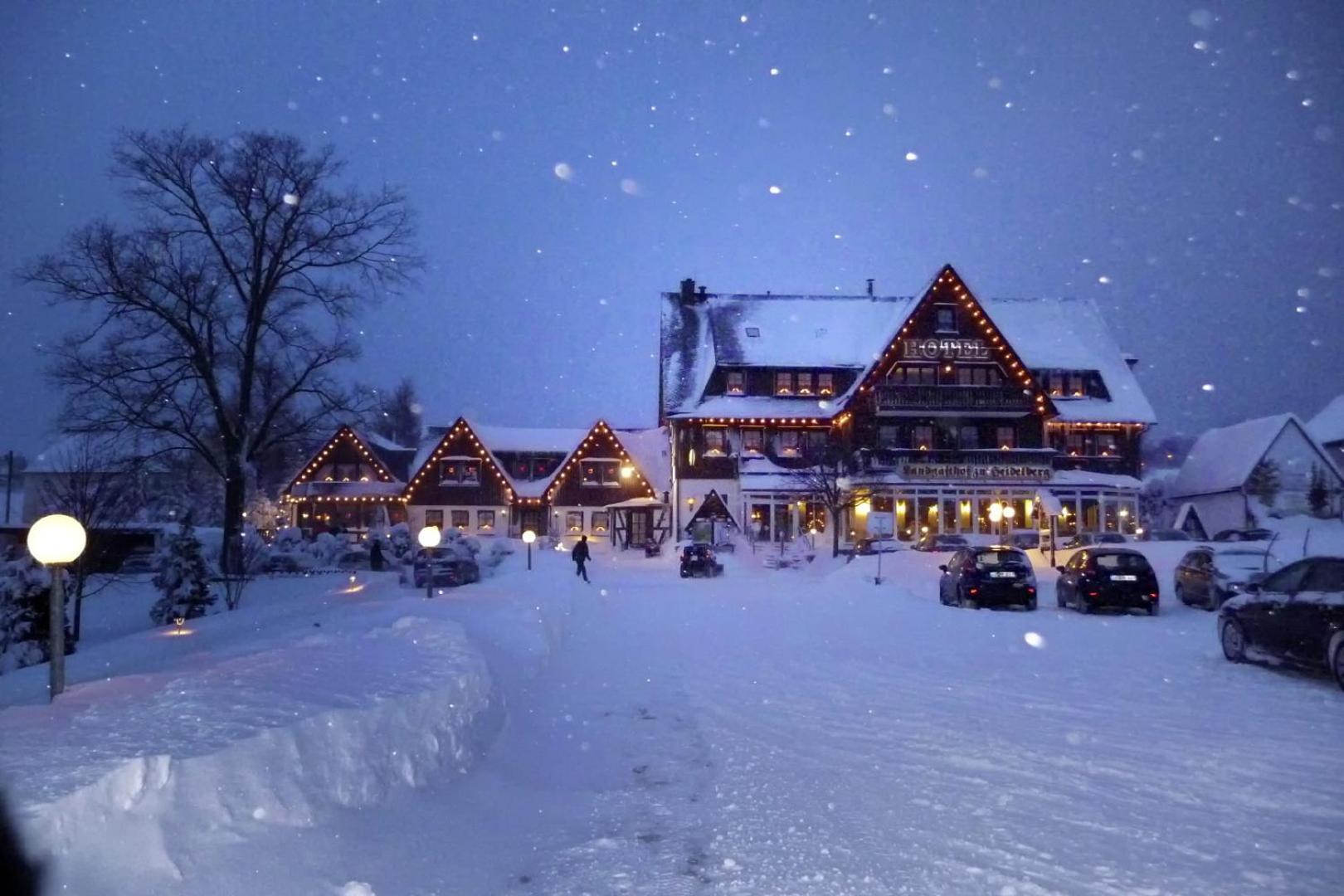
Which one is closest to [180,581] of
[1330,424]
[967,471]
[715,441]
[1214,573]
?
[1214,573]

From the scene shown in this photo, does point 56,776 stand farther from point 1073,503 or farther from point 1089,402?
point 1089,402

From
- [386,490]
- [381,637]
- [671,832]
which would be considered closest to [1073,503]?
[386,490]

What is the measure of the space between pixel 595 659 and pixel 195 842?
10735mm

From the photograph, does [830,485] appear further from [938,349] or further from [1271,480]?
[1271,480]

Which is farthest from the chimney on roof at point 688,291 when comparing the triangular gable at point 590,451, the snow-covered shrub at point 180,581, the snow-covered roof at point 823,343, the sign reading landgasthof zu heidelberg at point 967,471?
the snow-covered shrub at point 180,581

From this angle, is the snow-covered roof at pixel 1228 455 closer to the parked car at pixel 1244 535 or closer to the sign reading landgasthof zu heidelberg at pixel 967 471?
the parked car at pixel 1244 535

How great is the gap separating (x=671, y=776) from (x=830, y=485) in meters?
36.6

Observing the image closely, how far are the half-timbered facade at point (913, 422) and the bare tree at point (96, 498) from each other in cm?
2531

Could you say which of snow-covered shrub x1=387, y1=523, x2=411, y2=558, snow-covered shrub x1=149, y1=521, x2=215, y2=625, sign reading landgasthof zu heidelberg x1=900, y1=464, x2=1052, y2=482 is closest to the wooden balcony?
sign reading landgasthof zu heidelberg x1=900, y1=464, x2=1052, y2=482

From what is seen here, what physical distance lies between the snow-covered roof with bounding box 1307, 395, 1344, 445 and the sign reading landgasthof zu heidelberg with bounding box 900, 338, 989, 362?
1865 centimetres

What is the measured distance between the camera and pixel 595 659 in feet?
51.2

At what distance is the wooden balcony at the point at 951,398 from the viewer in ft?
162

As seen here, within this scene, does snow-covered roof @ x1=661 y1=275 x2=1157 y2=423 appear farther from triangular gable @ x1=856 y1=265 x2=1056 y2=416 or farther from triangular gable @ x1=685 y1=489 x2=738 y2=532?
triangular gable @ x1=685 y1=489 x2=738 y2=532

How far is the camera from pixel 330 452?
6125 cm
